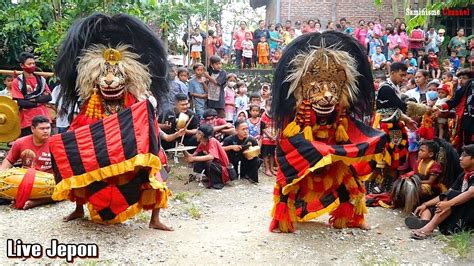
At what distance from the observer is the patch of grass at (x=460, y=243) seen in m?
5.46

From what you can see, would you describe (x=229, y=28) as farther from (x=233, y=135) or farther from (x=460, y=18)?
(x=233, y=135)

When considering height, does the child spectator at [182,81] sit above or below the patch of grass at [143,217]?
above

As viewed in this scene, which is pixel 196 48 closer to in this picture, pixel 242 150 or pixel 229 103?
pixel 229 103

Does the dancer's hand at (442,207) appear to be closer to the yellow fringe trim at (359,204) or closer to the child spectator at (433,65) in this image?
the yellow fringe trim at (359,204)

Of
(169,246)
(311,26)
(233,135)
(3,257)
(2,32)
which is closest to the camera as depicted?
(3,257)

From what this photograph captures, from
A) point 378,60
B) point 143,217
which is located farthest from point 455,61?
point 143,217

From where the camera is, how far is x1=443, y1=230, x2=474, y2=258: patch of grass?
17.9 feet

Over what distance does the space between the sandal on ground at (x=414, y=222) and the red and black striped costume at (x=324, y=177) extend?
0.59m

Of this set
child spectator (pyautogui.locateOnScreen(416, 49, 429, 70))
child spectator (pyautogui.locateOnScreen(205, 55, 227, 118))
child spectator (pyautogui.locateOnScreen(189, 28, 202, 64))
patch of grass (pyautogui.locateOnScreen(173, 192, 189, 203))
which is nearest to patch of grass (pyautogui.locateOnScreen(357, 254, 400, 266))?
patch of grass (pyautogui.locateOnScreen(173, 192, 189, 203))

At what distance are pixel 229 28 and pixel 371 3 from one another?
5060mm

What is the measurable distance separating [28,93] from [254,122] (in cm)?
376

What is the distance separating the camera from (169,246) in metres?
5.49

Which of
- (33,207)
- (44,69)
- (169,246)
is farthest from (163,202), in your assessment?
(44,69)

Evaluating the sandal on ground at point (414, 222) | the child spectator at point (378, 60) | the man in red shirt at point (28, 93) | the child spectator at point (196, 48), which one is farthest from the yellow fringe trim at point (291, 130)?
the child spectator at point (378, 60)
